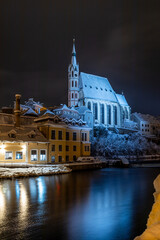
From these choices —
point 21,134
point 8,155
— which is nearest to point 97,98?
point 21,134

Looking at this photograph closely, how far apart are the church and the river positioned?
222 ft

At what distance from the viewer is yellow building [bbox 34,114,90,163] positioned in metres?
39.9

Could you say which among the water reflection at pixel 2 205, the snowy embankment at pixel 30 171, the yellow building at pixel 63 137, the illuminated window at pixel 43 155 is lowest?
the water reflection at pixel 2 205

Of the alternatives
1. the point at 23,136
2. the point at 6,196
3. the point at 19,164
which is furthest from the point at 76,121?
the point at 6,196

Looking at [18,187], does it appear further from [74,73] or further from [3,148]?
[74,73]

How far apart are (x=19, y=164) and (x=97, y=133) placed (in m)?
41.6

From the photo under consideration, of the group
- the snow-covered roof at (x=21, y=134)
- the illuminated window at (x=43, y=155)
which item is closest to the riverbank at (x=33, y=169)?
the illuminated window at (x=43, y=155)

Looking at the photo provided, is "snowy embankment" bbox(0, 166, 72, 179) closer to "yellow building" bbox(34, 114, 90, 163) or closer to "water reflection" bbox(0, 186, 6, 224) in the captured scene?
"yellow building" bbox(34, 114, 90, 163)

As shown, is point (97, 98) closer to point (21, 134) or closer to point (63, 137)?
point (63, 137)

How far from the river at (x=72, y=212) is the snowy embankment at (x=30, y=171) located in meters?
5.32

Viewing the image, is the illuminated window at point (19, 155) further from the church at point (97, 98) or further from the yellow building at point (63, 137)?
the church at point (97, 98)

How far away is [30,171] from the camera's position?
3078cm

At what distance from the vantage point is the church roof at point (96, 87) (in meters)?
93.4

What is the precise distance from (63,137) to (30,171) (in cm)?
1193
